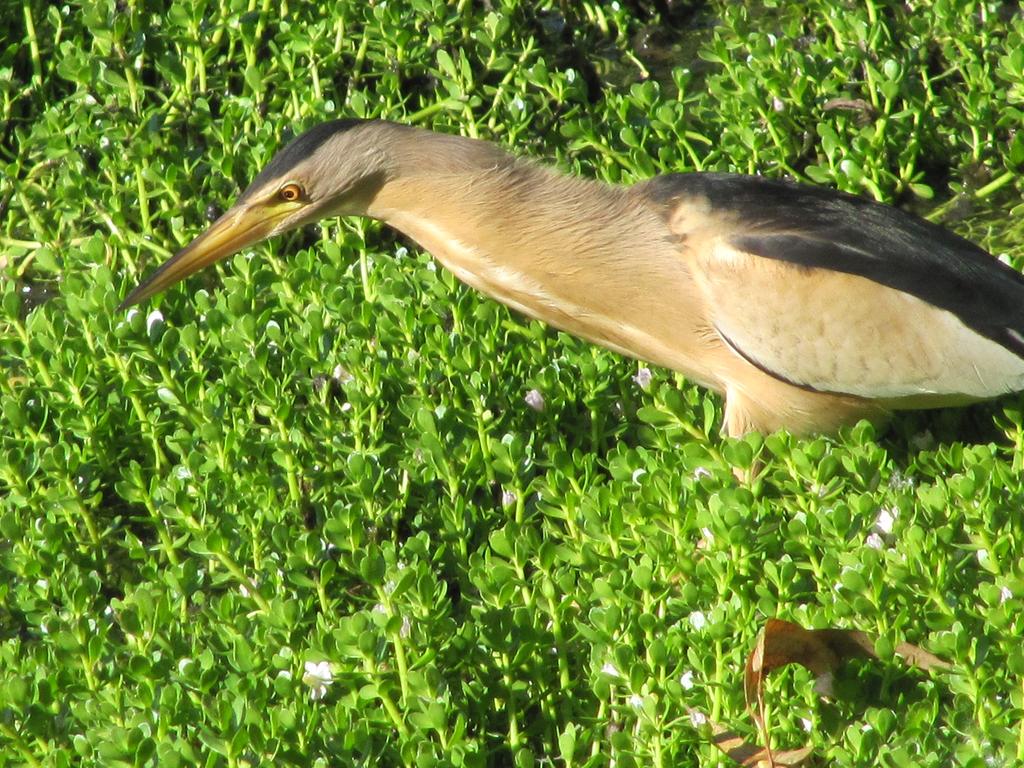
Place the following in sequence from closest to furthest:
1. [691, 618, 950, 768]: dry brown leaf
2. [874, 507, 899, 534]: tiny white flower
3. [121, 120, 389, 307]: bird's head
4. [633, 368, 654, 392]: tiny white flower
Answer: [691, 618, 950, 768]: dry brown leaf
[874, 507, 899, 534]: tiny white flower
[121, 120, 389, 307]: bird's head
[633, 368, 654, 392]: tiny white flower

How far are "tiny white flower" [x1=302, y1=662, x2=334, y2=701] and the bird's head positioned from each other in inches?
52.1

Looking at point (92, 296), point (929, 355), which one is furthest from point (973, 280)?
point (92, 296)

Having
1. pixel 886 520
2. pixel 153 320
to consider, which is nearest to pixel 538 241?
pixel 153 320

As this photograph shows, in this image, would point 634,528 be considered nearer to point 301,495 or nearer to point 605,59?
point 301,495

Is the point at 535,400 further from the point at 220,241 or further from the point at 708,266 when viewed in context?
the point at 220,241

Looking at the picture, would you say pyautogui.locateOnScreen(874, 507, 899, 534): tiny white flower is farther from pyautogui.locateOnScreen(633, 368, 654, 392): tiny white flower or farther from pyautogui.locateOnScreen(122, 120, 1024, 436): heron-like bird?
pyautogui.locateOnScreen(633, 368, 654, 392): tiny white flower

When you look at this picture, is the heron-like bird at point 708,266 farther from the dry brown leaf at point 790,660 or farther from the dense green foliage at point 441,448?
the dry brown leaf at point 790,660

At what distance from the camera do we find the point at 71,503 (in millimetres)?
3654

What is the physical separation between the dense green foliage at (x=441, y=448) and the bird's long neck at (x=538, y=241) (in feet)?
0.58

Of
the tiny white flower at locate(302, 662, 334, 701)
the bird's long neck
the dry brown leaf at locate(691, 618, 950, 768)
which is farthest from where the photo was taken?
the bird's long neck

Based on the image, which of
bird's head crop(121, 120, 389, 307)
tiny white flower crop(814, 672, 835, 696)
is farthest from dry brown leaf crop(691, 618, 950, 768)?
bird's head crop(121, 120, 389, 307)

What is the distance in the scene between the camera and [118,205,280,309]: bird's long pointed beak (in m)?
3.88

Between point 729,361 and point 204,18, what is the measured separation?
2.58 m

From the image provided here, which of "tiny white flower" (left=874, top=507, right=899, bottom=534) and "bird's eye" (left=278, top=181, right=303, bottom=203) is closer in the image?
"tiny white flower" (left=874, top=507, right=899, bottom=534)
